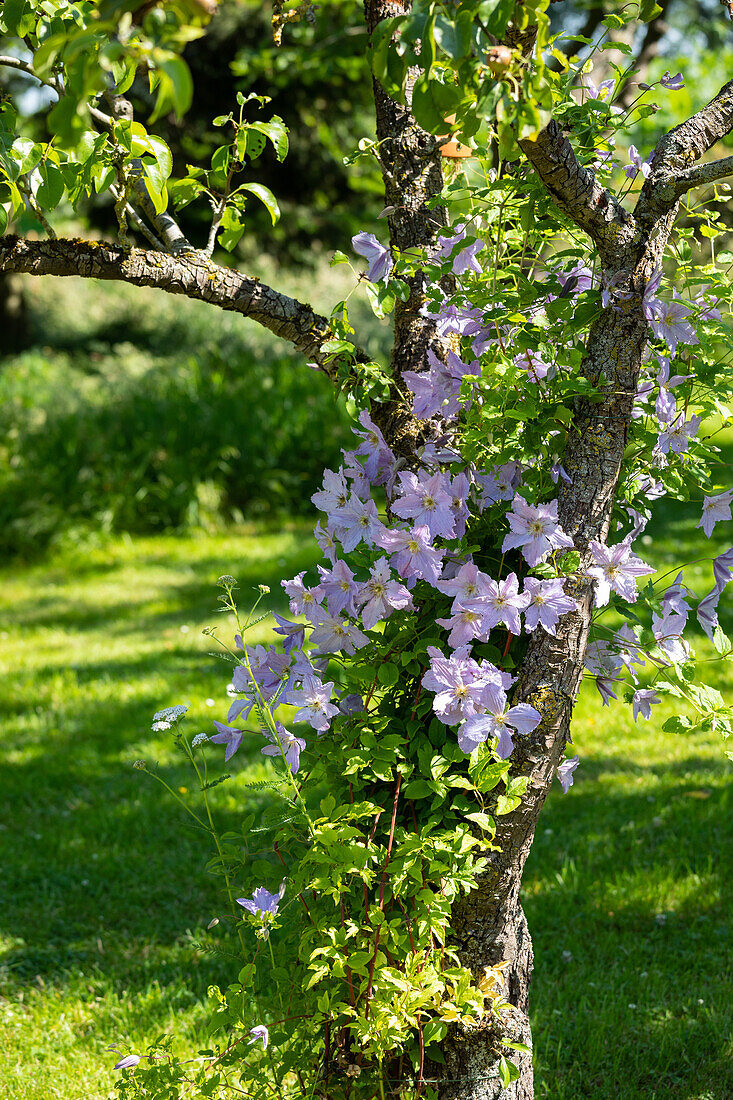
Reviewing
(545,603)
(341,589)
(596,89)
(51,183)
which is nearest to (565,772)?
(545,603)

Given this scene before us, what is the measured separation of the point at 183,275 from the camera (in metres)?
1.83

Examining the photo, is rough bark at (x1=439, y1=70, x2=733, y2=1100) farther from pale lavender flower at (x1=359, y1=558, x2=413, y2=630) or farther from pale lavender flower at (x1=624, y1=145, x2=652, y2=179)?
pale lavender flower at (x1=359, y1=558, x2=413, y2=630)

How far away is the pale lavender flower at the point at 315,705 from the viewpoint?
164cm

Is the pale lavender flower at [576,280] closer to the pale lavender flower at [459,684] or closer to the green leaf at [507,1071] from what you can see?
the pale lavender flower at [459,684]

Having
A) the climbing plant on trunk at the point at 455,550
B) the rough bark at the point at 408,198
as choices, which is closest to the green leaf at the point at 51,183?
the climbing plant on trunk at the point at 455,550

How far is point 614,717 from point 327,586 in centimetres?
299

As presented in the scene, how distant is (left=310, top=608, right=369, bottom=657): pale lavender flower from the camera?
1.68 m

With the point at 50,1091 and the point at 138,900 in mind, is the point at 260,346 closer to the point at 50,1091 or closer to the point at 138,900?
the point at 138,900

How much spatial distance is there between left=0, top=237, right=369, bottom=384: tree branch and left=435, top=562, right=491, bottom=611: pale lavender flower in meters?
0.50

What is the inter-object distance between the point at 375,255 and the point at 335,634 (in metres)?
0.66

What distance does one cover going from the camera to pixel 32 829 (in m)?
3.57

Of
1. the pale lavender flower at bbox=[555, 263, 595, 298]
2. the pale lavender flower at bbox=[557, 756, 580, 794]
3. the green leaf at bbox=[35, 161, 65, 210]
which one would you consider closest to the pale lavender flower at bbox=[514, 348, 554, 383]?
the pale lavender flower at bbox=[555, 263, 595, 298]

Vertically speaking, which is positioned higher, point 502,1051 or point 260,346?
point 260,346

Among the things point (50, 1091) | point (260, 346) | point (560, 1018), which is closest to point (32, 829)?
point (50, 1091)
